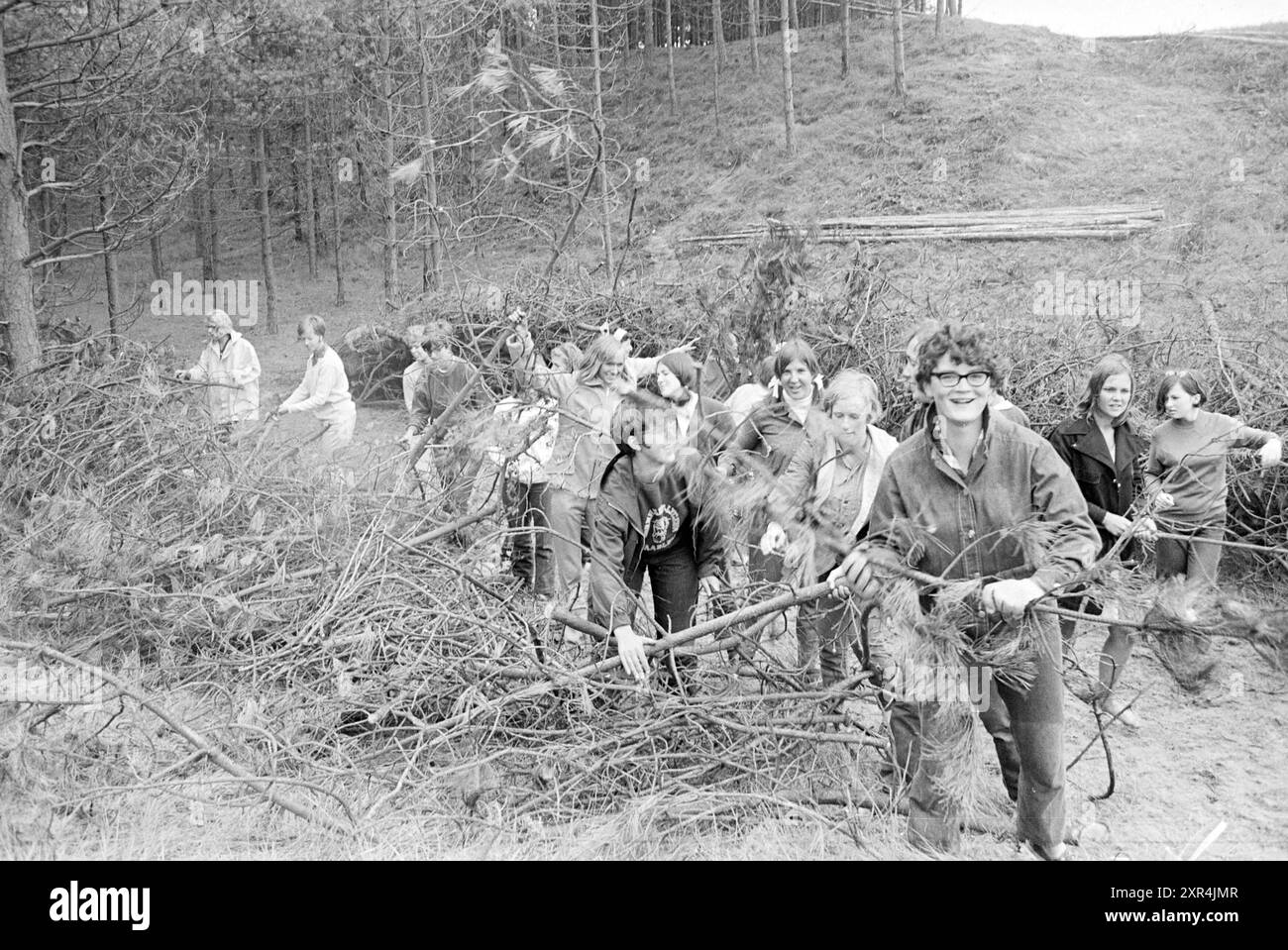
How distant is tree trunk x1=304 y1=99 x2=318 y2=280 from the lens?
1958cm

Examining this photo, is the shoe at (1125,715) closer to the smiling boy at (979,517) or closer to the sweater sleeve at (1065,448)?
the sweater sleeve at (1065,448)

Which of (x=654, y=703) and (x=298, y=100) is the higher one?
(x=298, y=100)

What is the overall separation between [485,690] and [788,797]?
1136mm

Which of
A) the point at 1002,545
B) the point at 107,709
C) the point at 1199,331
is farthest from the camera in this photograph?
the point at 1199,331

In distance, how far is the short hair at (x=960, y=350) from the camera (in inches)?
109

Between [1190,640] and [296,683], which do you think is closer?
[1190,640]

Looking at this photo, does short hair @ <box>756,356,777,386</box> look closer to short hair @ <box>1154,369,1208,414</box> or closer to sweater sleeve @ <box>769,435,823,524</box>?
sweater sleeve @ <box>769,435,823,524</box>

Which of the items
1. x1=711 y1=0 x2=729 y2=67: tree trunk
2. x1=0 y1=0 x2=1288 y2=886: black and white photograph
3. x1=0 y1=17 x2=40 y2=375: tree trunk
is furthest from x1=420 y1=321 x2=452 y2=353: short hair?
x1=711 y1=0 x2=729 y2=67: tree trunk

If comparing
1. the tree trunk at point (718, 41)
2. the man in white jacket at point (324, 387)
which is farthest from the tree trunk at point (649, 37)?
the man in white jacket at point (324, 387)

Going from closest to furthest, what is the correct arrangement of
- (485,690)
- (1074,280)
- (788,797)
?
(788,797) → (485,690) → (1074,280)

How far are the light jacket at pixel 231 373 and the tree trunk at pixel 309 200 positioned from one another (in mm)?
8424

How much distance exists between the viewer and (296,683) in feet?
12.6

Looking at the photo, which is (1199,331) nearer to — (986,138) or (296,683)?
(296,683)
